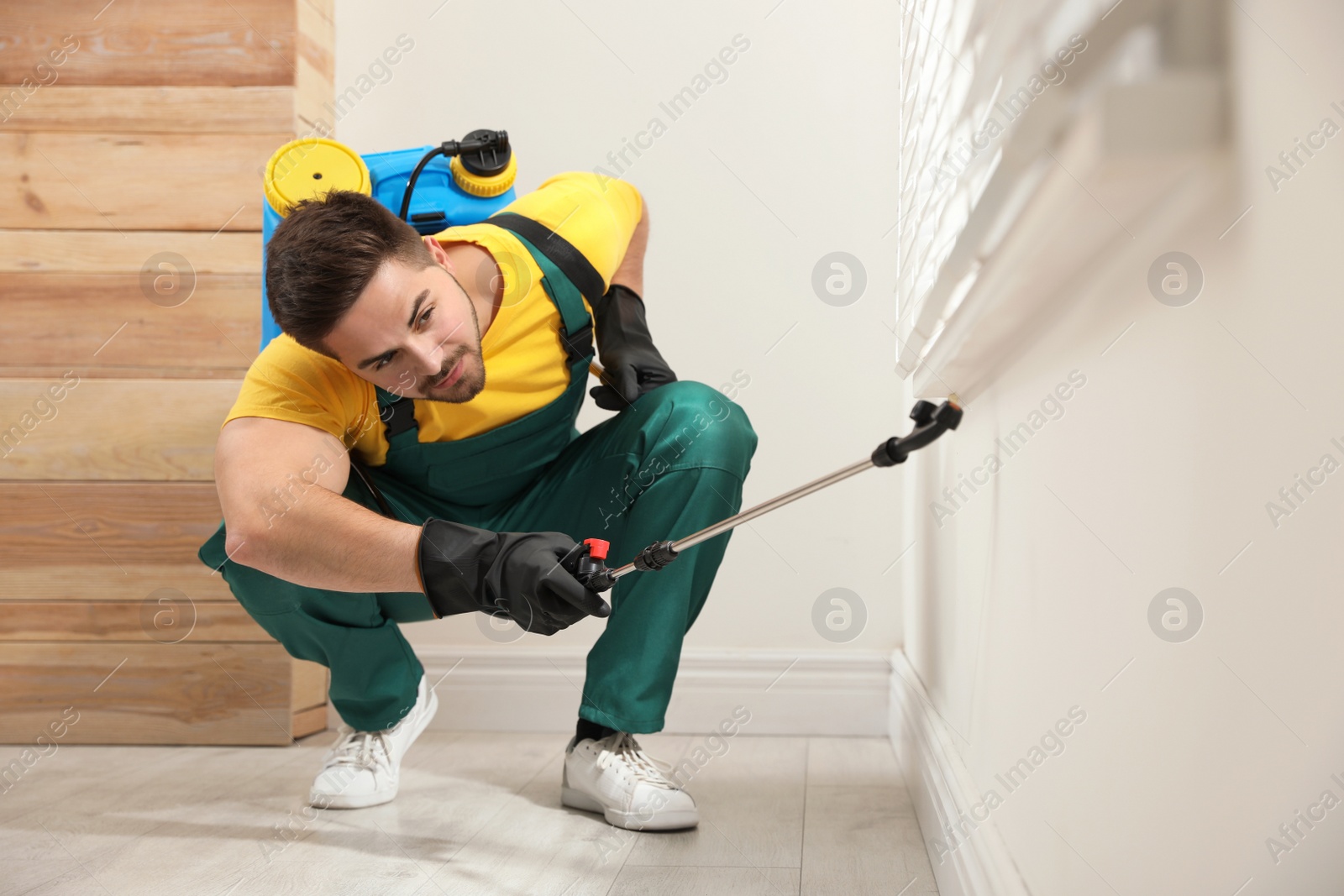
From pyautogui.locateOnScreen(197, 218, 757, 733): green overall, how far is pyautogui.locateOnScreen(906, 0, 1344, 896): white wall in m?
0.58

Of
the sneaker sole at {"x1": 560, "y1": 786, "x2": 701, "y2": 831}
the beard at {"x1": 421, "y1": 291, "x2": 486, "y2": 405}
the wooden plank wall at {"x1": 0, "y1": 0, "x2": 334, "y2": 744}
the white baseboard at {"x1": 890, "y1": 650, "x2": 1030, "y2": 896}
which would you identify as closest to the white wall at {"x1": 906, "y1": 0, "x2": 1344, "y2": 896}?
the white baseboard at {"x1": 890, "y1": 650, "x2": 1030, "y2": 896}

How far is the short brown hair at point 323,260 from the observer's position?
1024 mm

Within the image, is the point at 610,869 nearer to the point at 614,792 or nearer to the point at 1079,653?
the point at 614,792

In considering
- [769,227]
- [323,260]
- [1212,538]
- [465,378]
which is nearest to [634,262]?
[769,227]

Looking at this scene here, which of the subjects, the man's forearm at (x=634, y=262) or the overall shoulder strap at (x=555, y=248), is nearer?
the overall shoulder strap at (x=555, y=248)

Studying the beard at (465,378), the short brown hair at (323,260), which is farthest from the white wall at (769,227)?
the short brown hair at (323,260)

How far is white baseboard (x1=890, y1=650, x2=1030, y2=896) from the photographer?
732mm

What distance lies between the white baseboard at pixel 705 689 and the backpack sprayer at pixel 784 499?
843 mm

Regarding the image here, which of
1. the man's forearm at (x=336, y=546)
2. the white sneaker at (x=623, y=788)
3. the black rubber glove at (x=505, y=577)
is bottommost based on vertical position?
the white sneaker at (x=623, y=788)

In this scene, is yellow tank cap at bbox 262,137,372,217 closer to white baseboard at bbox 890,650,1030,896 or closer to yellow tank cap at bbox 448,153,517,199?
yellow tank cap at bbox 448,153,517,199

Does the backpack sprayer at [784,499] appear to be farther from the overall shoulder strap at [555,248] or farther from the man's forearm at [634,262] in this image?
the man's forearm at [634,262]

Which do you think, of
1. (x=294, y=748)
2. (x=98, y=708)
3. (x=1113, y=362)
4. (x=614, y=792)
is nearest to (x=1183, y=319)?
(x=1113, y=362)

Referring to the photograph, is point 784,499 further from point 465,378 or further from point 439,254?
point 439,254

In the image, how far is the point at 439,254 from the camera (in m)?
1.22
